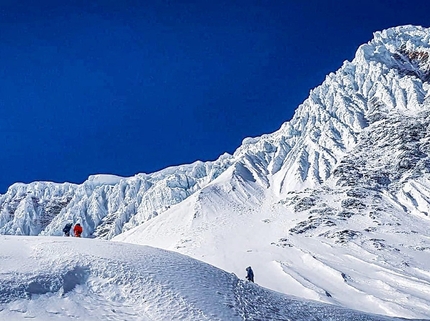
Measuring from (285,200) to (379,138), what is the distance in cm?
2419

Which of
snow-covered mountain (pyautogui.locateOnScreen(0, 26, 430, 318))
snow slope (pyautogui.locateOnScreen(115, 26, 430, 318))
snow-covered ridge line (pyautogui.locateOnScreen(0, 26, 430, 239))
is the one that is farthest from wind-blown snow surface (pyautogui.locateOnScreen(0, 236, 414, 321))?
snow-covered ridge line (pyautogui.locateOnScreen(0, 26, 430, 239))

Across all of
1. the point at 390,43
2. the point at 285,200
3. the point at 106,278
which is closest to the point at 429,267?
the point at 285,200

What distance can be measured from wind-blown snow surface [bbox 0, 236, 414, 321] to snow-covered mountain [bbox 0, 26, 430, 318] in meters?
20.2

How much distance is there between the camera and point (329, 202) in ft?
230

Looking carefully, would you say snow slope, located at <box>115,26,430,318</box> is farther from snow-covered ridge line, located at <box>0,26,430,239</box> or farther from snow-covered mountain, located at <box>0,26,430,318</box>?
snow-covered ridge line, located at <box>0,26,430,239</box>

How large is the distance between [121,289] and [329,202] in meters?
60.6

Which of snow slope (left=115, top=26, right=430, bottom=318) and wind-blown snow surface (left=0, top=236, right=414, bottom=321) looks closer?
wind-blown snow surface (left=0, top=236, right=414, bottom=321)

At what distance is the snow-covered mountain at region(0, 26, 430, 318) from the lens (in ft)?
142

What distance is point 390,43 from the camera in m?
138

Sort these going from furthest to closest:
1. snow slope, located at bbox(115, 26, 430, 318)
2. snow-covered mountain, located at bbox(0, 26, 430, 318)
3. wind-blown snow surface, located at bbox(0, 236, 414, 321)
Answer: snow-covered mountain, located at bbox(0, 26, 430, 318) < snow slope, located at bbox(115, 26, 430, 318) < wind-blown snow surface, located at bbox(0, 236, 414, 321)

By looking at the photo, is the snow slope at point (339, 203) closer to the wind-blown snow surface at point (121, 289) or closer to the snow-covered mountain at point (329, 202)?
the snow-covered mountain at point (329, 202)

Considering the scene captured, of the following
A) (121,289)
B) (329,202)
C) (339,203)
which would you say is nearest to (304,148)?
(329,202)

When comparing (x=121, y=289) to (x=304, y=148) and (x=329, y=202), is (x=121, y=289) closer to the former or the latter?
(x=329, y=202)

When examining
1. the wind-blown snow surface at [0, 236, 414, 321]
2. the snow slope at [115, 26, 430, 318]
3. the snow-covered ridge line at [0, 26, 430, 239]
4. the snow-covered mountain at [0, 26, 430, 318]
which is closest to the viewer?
the wind-blown snow surface at [0, 236, 414, 321]
